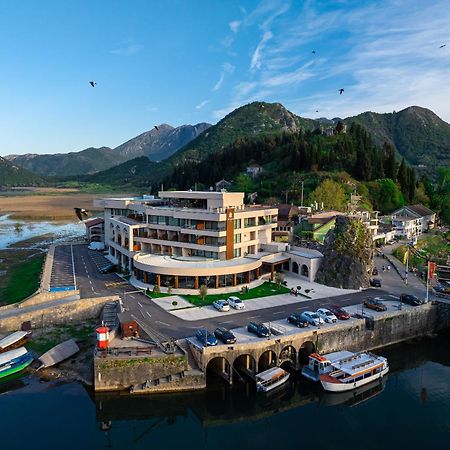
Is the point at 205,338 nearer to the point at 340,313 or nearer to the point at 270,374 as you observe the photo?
the point at 270,374

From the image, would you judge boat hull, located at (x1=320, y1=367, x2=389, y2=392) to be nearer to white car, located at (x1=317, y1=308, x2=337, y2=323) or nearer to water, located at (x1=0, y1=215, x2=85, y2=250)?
white car, located at (x1=317, y1=308, x2=337, y2=323)

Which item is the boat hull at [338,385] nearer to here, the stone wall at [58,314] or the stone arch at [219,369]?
the stone arch at [219,369]

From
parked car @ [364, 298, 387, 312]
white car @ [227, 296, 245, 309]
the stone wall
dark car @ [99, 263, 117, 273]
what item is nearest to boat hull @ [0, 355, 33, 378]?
the stone wall

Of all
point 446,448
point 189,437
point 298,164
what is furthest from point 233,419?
point 298,164

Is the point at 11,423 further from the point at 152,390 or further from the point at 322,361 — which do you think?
the point at 322,361

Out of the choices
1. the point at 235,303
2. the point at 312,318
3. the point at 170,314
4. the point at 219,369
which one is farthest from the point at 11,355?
the point at 312,318

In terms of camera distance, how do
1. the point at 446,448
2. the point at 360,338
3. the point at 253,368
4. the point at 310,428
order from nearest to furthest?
the point at 446,448, the point at 310,428, the point at 253,368, the point at 360,338

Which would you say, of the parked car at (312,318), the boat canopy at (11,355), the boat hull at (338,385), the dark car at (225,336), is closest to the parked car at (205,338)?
the dark car at (225,336)
